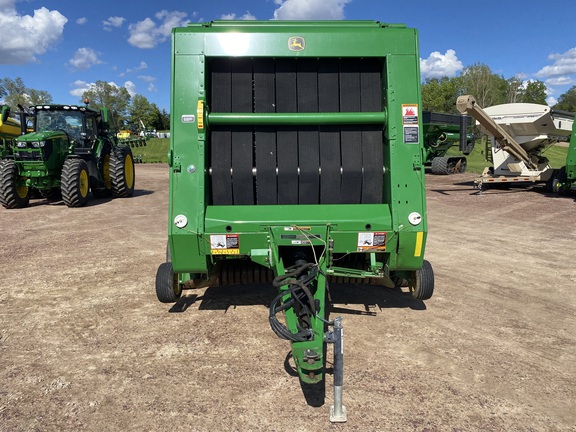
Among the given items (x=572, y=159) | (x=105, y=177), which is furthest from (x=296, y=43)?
(x=572, y=159)

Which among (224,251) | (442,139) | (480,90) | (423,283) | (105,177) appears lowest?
(423,283)

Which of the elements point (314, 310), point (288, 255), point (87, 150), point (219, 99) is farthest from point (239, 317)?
point (87, 150)

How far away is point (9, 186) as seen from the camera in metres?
11.1

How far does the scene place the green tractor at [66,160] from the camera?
→ 11094 millimetres

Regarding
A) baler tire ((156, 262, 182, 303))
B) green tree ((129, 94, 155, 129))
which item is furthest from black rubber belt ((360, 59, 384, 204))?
green tree ((129, 94, 155, 129))

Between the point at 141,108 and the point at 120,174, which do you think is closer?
the point at 120,174

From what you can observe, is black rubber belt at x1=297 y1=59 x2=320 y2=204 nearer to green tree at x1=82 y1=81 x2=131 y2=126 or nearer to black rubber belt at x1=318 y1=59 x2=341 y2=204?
black rubber belt at x1=318 y1=59 x2=341 y2=204

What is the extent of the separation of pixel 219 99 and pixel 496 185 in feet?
48.6

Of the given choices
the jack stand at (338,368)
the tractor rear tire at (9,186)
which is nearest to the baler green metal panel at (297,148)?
the jack stand at (338,368)

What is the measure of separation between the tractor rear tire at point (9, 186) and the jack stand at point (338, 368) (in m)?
11.2

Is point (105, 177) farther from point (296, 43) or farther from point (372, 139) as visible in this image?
point (372, 139)

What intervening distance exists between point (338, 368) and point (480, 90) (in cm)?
6646

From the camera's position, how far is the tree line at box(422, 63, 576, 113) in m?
60.3

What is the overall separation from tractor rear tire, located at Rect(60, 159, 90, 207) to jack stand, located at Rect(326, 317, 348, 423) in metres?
10.2
